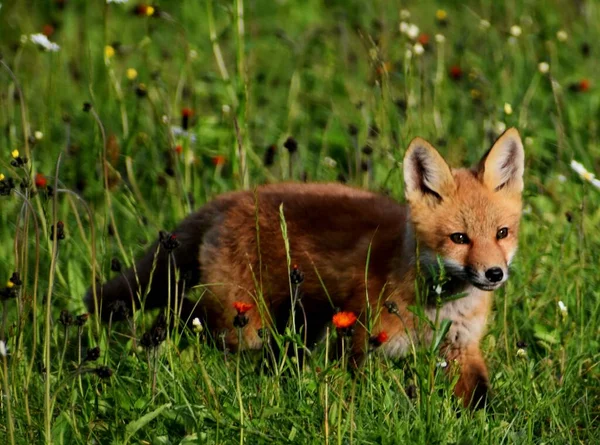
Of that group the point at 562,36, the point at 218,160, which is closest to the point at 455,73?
the point at 562,36

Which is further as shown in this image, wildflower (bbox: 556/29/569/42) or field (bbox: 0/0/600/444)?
wildflower (bbox: 556/29/569/42)

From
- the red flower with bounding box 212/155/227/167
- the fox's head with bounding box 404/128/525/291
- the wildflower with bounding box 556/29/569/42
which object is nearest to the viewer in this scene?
the fox's head with bounding box 404/128/525/291

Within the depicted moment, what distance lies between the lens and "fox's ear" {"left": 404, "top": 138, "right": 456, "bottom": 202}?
4.19 m

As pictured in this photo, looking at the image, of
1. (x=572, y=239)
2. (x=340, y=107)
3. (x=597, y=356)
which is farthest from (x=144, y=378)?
(x=340, y=107)

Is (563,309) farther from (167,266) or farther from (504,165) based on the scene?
(167,266)

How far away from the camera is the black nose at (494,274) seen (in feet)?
12.8

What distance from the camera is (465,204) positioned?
4172 mm

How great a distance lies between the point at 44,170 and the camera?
5.96 m

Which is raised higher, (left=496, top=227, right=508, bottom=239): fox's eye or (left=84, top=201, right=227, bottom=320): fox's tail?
(left=496, top=227, right=508, bottom=239): fox's eye

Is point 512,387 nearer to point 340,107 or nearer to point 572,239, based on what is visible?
point 572,239

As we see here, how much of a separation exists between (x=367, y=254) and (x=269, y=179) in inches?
60.7

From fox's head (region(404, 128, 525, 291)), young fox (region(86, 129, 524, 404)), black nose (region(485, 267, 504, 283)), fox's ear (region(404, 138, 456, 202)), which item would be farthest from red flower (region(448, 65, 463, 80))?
black nose (region(485, 267, 504, 283))

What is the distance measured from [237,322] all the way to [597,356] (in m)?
1.52

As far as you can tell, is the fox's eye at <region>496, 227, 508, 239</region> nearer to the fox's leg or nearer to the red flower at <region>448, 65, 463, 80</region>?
the fox's leg
